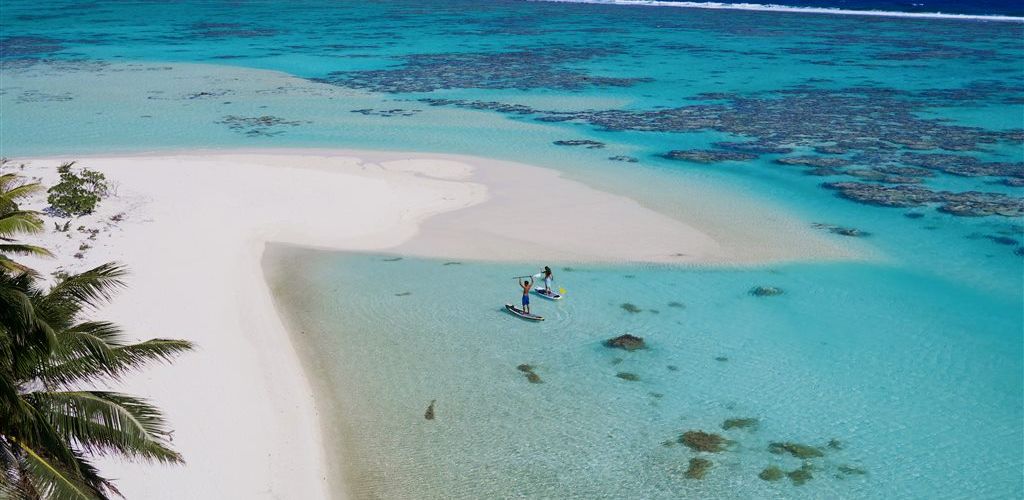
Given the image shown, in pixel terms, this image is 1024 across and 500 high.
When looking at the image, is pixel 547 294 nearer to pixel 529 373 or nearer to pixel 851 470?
pixel 529 373

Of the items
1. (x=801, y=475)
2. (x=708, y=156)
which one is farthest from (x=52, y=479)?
(x=708, y=156)

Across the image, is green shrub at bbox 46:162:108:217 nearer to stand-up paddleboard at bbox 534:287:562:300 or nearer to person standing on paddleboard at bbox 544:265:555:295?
stand-up paddleboard at bbox 534:287:562:300


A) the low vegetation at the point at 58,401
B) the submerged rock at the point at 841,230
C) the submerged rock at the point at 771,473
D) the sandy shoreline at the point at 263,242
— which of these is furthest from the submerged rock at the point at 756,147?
the low vegetation at the point at 58,401

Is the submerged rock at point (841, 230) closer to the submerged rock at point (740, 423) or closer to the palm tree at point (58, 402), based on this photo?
the submerged rock at point (740, 423)

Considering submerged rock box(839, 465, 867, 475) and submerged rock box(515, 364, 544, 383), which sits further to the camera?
submerged rock box(515, 364, 544, 383)

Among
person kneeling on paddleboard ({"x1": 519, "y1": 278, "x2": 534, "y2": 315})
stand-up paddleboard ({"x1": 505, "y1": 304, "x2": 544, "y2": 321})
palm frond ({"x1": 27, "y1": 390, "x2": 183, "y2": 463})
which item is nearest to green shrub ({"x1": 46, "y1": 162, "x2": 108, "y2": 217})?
stand-up paddleboard ({"x1": 505, "y1": 304, "x2": 544, "y2": 321})
